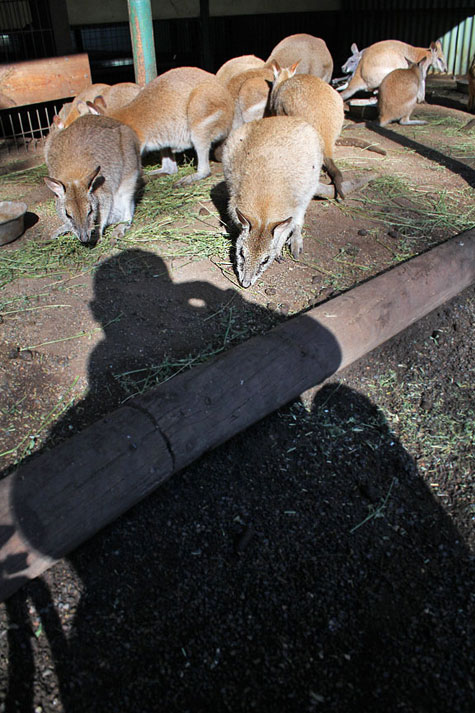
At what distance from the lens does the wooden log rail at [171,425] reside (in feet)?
6.31

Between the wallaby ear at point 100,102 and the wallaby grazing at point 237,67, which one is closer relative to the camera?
the wallaby ear at point 100,102

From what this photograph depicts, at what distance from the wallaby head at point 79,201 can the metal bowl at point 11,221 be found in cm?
50

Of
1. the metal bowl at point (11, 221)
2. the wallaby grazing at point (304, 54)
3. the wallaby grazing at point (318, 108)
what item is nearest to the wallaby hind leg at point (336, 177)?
the wallaby grazing at point (318, 108)

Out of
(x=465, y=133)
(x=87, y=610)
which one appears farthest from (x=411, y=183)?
(x=87, y=610)

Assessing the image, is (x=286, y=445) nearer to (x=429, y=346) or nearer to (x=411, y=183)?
(x=429, y=346)

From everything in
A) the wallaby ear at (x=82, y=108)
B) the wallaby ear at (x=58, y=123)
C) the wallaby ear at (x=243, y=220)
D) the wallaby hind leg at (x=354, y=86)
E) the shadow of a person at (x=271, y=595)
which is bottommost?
the shadow of a person at (x=271, y=595)

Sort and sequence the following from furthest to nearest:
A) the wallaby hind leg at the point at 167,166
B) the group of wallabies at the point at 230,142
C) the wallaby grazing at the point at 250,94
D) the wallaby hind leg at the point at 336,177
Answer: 1. the wallaby grazing at the point at 250,94
2. the wallaby hind leg at the point at 167,166
3. the wallaby hind leg at the point at 336,177
4. the group of wallabies at the point at 230,142

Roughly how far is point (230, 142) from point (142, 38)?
8.12ft

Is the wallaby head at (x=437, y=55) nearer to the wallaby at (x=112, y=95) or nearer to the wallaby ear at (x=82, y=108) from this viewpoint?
the wallaby at (x=112, y=95)

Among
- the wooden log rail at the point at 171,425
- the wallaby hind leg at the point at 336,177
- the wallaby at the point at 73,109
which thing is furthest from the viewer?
the wallaby at the point at 73,109

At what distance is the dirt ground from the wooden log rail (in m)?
0.20

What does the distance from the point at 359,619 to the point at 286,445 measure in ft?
2.91

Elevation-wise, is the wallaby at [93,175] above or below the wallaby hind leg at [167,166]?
above

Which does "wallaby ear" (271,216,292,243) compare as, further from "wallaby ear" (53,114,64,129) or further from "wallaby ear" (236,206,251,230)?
"wallaby ear" (53,114,64,129)
